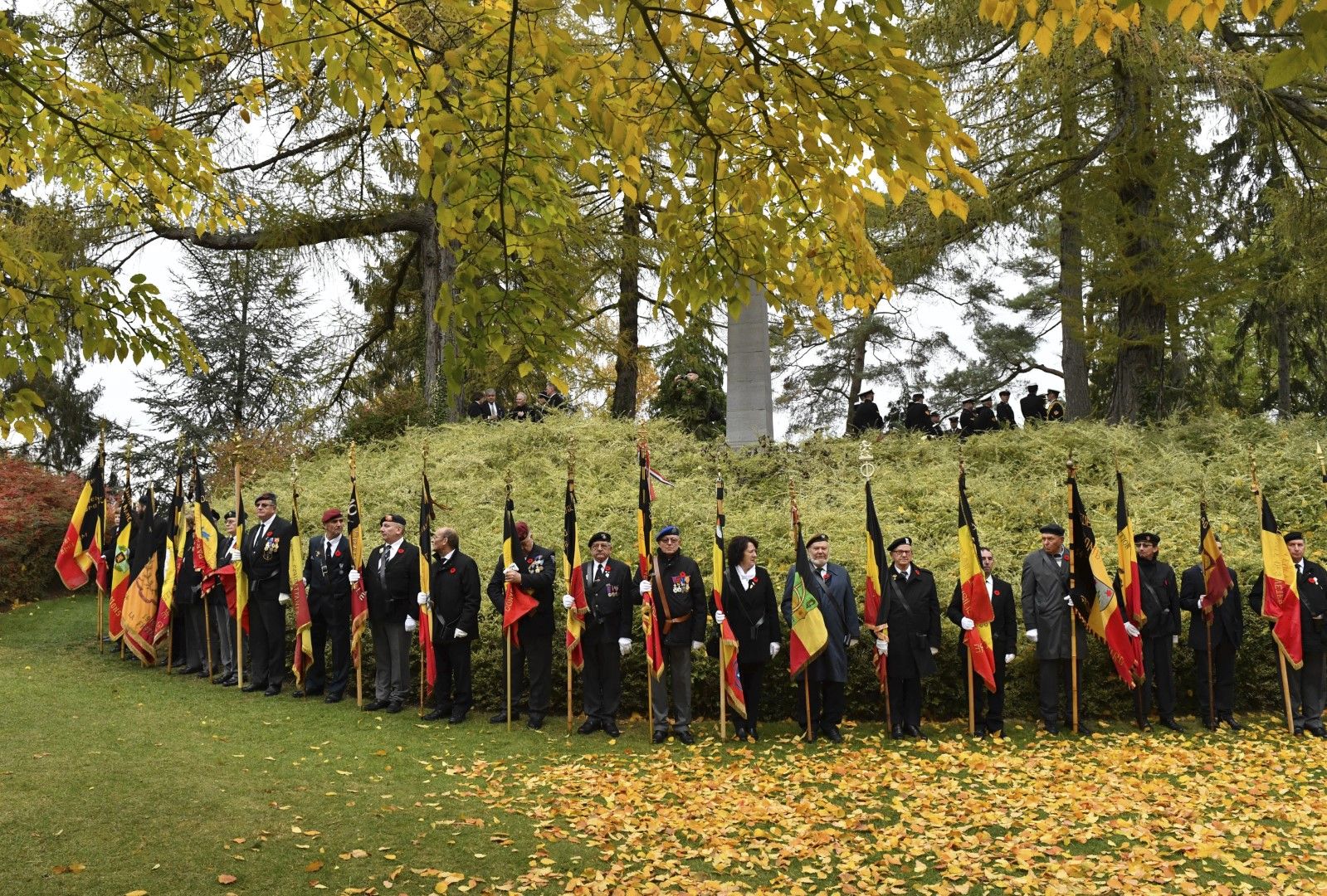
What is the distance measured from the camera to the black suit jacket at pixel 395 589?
10406 millimetres

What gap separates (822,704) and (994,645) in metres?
1.65

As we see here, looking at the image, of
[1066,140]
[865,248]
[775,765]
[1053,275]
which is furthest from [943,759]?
[1053,275]

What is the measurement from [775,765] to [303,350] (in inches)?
1064

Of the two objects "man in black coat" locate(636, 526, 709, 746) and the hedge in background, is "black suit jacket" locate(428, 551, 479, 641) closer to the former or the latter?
the hedge in background

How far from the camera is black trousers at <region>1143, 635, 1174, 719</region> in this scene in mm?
9742

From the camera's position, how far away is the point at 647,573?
948 cm

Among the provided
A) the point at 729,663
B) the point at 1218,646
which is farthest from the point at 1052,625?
the point at 729,663

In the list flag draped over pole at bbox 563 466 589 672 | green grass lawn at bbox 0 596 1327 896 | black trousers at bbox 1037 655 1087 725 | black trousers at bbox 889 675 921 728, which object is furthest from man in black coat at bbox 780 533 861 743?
flag draped over pole at bbox 563 466 589 672

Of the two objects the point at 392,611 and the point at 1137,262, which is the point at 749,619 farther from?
the point at 1137,262

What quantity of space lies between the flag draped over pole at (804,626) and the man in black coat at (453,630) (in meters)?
2.99

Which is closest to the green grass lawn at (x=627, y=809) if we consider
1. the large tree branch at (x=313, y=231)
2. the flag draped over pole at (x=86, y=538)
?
the flag draped over pole at (x=86, y=538)

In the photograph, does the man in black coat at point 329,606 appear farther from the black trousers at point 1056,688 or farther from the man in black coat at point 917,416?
the man in black coat at point 917,416

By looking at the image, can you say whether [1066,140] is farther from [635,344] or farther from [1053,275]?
[1053,275]

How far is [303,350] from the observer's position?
105 feet
